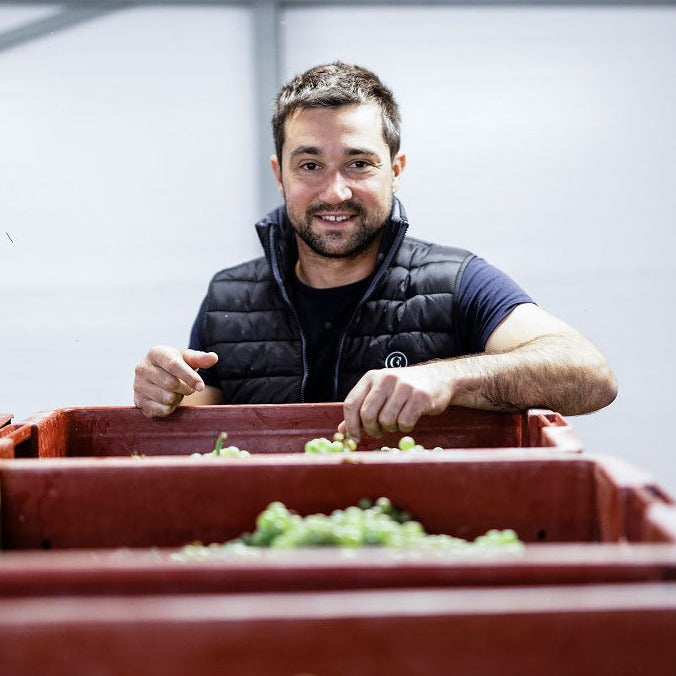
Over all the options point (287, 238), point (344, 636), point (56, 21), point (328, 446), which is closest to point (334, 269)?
point (287, 238)

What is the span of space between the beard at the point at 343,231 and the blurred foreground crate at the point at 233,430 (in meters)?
0.76

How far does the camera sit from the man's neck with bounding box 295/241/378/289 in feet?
7.41

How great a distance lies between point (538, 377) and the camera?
1591mm

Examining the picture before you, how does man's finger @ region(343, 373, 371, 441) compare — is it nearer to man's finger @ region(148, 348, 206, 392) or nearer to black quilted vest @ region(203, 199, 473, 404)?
man's finger @ region(148, 348, 206, 392)

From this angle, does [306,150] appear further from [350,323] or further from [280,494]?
[280,494]

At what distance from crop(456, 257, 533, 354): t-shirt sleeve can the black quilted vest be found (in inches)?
0.9

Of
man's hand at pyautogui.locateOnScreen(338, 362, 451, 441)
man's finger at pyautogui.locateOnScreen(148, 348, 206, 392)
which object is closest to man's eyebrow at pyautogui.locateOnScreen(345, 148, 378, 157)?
man's finger at pyautogui.locateOnScreen(148, 348, 206, 392)

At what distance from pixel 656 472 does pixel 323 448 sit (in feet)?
9.22

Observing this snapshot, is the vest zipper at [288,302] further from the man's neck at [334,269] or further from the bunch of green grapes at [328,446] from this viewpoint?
the bunch of green grapes at [328,446]

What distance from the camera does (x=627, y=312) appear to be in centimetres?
361

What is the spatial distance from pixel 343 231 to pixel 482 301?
40cm

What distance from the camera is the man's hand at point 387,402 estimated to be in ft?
4.34

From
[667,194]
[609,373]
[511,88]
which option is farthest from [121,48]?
[609,373]

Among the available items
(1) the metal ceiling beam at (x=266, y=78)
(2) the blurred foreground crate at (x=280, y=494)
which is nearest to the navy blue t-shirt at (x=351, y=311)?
(2) the blurred foreground crate at (x=280, y=494)
